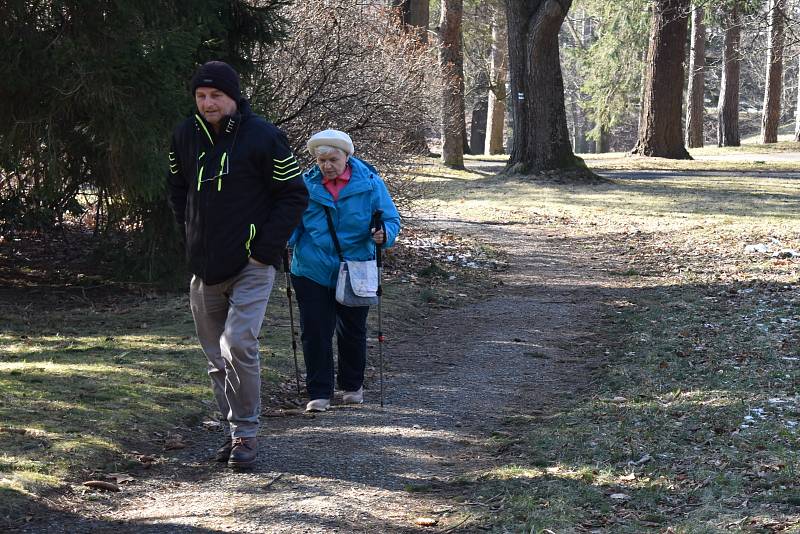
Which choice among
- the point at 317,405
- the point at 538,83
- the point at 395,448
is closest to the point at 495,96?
the point at 538,83

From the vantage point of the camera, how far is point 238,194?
5.58m

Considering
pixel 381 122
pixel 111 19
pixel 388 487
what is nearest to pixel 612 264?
pixel 381 122

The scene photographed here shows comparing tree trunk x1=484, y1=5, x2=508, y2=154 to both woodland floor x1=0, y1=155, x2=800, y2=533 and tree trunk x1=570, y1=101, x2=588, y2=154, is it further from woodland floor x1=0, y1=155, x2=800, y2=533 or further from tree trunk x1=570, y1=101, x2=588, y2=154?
tree trunk x1=570, y1=101, x2=588, y2=154

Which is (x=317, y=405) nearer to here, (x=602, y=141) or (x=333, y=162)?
(x=333, y=162)

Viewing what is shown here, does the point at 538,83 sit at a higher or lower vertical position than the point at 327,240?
higher

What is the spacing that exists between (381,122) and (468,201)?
31.6ft

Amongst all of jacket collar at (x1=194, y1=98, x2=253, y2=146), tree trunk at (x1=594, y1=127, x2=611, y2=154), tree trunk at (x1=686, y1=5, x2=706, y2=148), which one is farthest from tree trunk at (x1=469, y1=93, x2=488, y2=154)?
jacket collar at (x1=194, y1=98, x2=253, y2=146)

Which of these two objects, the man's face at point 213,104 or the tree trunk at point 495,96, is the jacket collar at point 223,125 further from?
the tree trunk at point 495,96

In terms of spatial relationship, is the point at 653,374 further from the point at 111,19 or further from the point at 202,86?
the point at 111,19

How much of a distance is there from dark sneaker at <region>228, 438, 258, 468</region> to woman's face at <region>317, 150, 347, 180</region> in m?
2.04

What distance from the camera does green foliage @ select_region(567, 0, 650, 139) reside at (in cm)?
4100

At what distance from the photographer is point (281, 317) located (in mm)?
10445

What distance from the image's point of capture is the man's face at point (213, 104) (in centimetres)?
548

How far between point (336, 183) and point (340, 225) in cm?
29
